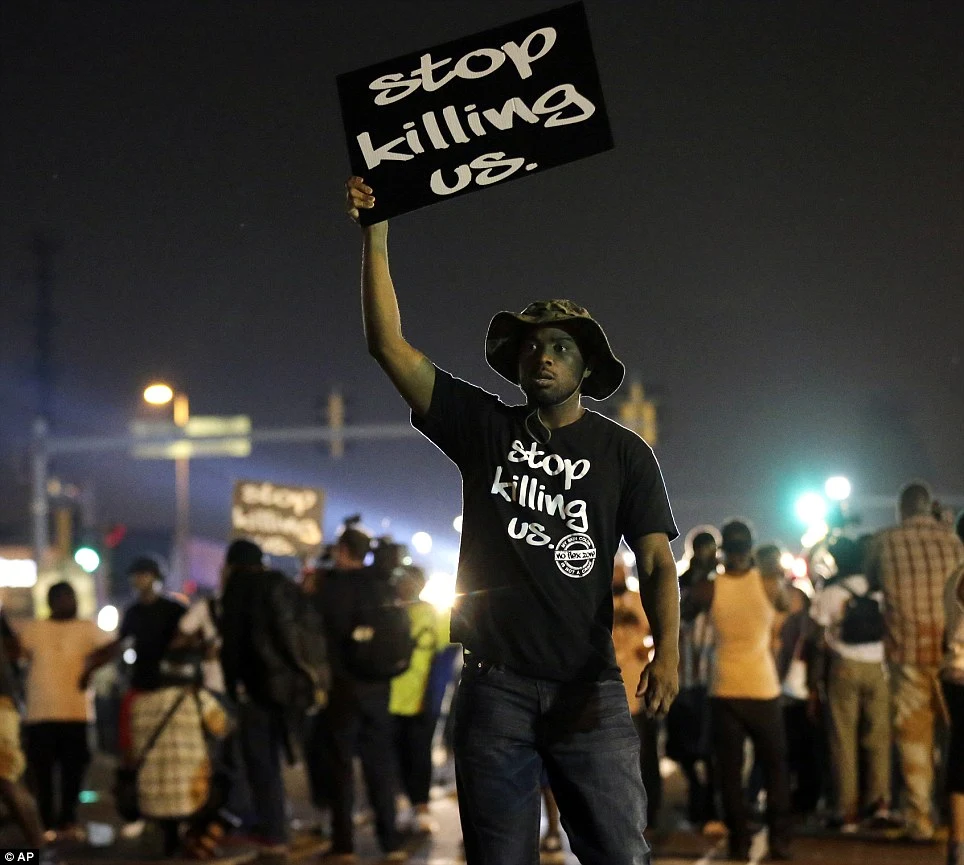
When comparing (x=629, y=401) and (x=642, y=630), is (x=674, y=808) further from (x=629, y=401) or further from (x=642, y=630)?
(x=629, y=401)

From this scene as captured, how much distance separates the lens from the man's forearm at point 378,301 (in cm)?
509

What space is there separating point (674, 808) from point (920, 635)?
3296 mm

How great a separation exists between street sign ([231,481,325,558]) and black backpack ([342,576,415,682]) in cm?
656

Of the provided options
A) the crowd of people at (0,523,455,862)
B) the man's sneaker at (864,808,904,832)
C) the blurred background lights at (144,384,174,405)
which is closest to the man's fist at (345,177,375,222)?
the crowd of people at (0,523,455,862)

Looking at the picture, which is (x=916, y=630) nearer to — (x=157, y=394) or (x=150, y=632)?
(x=150, y=632)

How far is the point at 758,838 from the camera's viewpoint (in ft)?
38.5

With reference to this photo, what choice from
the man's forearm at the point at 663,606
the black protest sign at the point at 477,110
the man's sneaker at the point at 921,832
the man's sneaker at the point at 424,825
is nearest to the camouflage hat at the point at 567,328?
the black protest sign at the point at 477,110

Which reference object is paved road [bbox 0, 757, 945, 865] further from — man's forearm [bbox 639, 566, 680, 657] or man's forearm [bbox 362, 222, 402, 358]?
man's forearm [bbox 362, 222, 402, 358]

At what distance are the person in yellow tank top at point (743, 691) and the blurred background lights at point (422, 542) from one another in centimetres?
6374

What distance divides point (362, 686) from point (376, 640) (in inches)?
12.8

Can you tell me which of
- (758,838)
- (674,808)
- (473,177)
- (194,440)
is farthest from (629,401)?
(473,177)

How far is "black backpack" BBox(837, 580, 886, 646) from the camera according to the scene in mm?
11992

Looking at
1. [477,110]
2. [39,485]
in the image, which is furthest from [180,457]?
[477,110]

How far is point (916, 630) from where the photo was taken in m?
11.3
